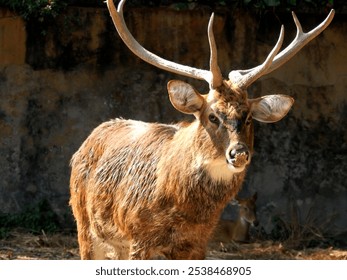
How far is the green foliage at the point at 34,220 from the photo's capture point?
10266mm

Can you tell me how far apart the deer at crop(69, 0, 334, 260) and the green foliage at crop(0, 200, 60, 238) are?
9.72 feet

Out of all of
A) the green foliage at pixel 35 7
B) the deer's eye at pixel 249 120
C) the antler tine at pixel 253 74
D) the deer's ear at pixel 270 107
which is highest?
the green foliage at pixel 35 7

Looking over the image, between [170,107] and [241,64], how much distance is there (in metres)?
0.95

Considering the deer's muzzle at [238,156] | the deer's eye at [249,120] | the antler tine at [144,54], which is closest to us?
the deer's muzzle at [238,156]

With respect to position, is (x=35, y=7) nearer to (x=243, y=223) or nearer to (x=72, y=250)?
(x=72, y=250)

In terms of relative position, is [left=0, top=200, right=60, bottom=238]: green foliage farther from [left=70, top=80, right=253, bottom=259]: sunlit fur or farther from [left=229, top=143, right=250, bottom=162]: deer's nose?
[left=229, top=143, right=250, bottom=162]: deer's nose

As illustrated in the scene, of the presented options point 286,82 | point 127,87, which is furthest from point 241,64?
point 127,87

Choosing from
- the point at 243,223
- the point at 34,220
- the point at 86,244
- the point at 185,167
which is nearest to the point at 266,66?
the point at 185,167

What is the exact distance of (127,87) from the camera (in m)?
10.7

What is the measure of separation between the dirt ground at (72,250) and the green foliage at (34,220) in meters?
0.12

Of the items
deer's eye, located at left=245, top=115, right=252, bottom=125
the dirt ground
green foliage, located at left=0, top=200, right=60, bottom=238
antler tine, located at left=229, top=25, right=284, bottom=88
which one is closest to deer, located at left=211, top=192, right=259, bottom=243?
the dirt ground

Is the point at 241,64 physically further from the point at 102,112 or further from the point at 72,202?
the point at 72,202

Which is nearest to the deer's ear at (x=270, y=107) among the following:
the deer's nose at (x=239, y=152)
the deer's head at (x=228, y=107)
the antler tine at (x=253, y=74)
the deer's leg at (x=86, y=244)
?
the deer's head at (x=228, y=107)

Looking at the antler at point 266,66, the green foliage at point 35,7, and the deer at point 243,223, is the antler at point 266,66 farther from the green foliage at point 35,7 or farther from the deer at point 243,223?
the green foliage at point 35,7
